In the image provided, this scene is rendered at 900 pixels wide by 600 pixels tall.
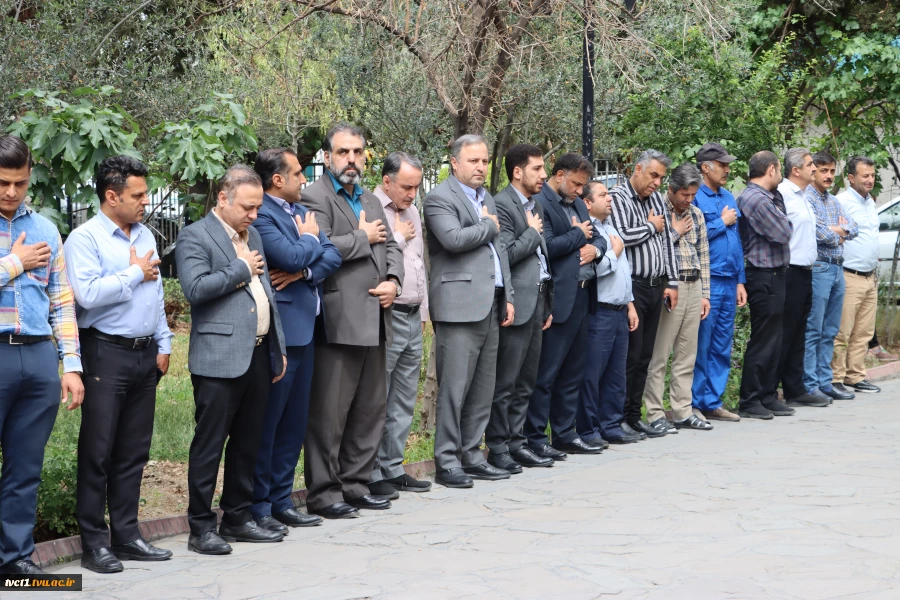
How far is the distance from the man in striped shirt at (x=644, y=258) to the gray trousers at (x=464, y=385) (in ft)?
5.96

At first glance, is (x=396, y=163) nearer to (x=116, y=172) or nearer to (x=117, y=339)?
(x=116, y=172)

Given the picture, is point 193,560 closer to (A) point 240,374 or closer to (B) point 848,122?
(A) point 240,374

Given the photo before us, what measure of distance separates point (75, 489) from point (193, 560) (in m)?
0.92

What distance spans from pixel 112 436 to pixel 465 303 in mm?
2847

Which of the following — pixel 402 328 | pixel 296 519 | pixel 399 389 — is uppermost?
pixel 402 328

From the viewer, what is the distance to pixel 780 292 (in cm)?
1073

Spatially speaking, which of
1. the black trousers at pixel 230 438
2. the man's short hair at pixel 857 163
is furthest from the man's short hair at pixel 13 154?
the man's short hair at pixel 857 163

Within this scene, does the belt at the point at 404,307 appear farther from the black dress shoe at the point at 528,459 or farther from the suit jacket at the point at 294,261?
the black dress shoe at the point at 528,459

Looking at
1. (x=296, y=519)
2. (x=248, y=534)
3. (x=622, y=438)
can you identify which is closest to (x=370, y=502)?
(x=296, y=519)

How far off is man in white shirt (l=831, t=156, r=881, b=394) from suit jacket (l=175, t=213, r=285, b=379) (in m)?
7.76

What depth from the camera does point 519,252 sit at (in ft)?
27.2

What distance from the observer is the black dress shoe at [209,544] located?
6176 millimetres

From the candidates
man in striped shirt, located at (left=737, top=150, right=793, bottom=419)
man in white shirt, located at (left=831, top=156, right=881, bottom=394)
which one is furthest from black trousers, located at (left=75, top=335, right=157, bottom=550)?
→ man in white shirt, located at (left=831, top=156, right=881, bottom=394)

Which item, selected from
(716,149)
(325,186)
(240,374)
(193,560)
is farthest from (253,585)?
(716,149)
